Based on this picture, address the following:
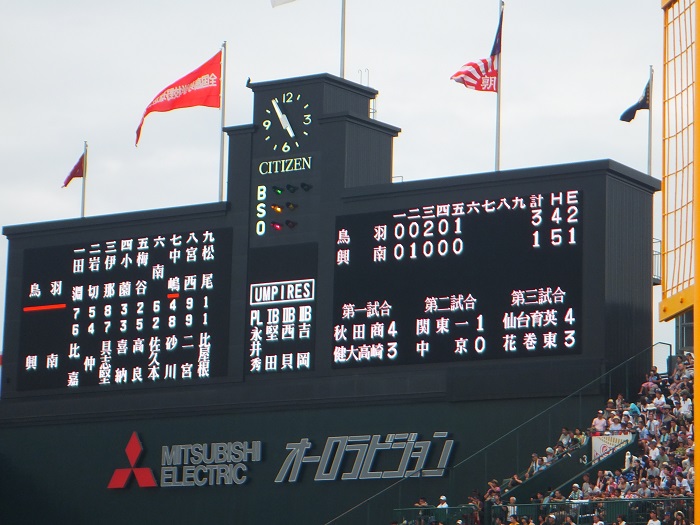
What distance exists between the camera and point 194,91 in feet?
92.3

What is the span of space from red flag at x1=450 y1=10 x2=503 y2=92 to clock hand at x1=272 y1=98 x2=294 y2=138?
309cm

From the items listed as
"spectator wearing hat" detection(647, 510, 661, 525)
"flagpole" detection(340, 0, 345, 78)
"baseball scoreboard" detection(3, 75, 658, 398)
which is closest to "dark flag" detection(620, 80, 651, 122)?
"baseball scoreboard" detection(3, 75, 658, 398)

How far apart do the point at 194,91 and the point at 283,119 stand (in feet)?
9.55

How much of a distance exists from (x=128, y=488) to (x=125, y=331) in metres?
3.08

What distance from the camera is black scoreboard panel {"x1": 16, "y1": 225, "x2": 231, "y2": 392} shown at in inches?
1028

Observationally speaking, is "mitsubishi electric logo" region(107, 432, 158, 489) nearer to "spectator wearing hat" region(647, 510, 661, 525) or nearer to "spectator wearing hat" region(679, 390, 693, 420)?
"spectator wearing hat" region(679, 390, 693, 420)

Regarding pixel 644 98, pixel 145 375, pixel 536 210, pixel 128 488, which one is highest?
pixel 644 98

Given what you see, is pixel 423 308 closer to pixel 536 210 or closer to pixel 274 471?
pixel 536 210

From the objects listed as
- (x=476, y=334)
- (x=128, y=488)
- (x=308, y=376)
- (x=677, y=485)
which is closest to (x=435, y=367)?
(x=476, y=334)

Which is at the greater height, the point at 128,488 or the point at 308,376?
the point at 308,376

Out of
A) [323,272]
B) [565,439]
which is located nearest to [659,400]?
[565,439]

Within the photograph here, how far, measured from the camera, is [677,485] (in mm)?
19844

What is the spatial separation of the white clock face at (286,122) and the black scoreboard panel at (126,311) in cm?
194

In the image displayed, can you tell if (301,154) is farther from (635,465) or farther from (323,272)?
(635,465)
